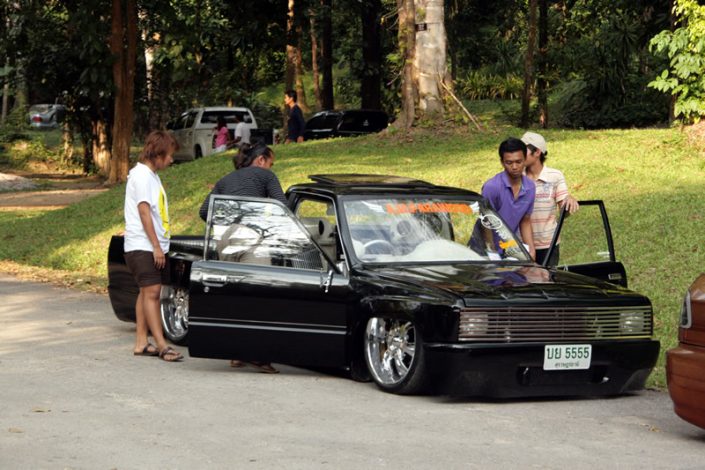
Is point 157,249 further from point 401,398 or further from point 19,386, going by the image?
point 401,398

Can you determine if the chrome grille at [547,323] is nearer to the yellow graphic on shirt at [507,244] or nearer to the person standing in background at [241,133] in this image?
the yellow graphic on shirt at [507,244]

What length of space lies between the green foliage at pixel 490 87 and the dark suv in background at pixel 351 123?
59.4 ft

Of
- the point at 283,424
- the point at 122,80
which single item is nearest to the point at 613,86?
the point at 122,80

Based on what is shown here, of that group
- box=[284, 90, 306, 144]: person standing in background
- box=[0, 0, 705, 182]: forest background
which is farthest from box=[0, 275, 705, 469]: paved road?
box=[284, 90, 306, 144]: person standing in background

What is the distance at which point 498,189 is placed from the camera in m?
10.2

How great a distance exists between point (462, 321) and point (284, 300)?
1576mm

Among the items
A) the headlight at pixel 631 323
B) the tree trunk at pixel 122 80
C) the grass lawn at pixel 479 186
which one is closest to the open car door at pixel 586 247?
the grass lawn at pixel 479 186

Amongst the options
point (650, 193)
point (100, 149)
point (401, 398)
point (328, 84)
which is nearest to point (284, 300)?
point (401, 398)

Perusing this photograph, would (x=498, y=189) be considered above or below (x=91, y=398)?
above

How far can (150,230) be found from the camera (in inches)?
399

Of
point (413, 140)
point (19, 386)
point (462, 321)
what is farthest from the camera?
point (413, 140)

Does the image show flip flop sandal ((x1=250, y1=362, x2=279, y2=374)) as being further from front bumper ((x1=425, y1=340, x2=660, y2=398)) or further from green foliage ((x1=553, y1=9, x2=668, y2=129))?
green foliage ((x1=553, y1=9, x2=668, y2=129))

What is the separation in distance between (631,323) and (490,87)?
46.4 meters

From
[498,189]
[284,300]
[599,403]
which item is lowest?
[599,403]
